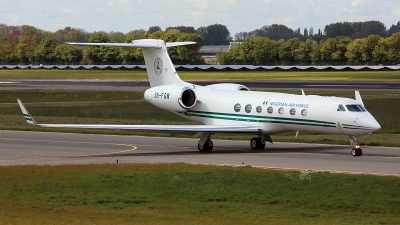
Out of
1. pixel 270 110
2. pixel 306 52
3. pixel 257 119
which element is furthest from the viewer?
pixel 306 52

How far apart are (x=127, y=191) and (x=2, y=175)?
4.80 m

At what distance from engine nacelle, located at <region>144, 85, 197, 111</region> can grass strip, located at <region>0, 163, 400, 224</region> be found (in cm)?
794

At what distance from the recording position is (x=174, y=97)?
105 feet

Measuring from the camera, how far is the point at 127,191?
20.3 meters

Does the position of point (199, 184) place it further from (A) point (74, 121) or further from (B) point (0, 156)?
(A) point (74, 121)

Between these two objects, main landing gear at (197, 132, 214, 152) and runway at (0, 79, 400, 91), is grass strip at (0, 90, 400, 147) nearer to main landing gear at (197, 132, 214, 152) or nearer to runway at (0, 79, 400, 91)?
main landing gear at (197, 132, 214, 152)

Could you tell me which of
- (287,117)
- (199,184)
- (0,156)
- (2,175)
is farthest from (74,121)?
(199,184)

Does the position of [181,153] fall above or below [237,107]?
below

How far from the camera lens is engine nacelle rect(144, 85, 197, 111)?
31.9 metres

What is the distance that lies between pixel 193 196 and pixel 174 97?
41.3 feet

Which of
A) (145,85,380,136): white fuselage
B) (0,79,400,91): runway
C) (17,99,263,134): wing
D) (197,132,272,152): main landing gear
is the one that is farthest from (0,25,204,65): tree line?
(17,99,263,134): wing

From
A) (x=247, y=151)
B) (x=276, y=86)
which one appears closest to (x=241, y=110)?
(x=247, y=151)

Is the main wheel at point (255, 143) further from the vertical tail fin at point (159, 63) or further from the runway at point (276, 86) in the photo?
the runway at point (276, 86)

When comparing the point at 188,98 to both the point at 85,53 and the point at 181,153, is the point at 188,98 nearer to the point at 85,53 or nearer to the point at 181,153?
the point at 181,153
